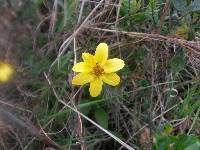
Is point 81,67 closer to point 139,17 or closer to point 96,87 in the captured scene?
point 96,87

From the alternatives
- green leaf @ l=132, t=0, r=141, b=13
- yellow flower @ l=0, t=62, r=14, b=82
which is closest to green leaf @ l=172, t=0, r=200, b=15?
green leaf @ l=132, t=0, r=141, b=13

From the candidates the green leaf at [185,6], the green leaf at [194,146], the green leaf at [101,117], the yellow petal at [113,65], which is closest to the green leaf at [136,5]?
the green leaf at [185,6]

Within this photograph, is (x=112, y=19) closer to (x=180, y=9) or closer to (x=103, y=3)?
(x=103, y=3)

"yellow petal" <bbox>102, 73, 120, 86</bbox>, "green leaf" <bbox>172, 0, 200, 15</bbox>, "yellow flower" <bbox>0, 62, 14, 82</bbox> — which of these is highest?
"green leaf" <bbox>172, 0, 200, 15</bbox>

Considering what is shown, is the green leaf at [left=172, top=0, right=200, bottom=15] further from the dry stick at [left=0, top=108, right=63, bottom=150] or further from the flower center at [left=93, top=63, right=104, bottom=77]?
the dry stick at [left=0, top=108, right=63, bottom=150]

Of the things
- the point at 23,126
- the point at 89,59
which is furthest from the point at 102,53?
the point at 23,126

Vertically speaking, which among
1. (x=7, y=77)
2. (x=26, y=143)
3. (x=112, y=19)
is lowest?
(x=26, y=143)

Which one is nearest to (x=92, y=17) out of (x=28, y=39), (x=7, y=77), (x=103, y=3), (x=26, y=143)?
(x=103, y=3)

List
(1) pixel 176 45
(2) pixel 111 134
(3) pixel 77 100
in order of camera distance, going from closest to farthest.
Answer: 1. (2) pixel 111 134
2. (3) pixel 77 100
3. (1) pixel 176 45
